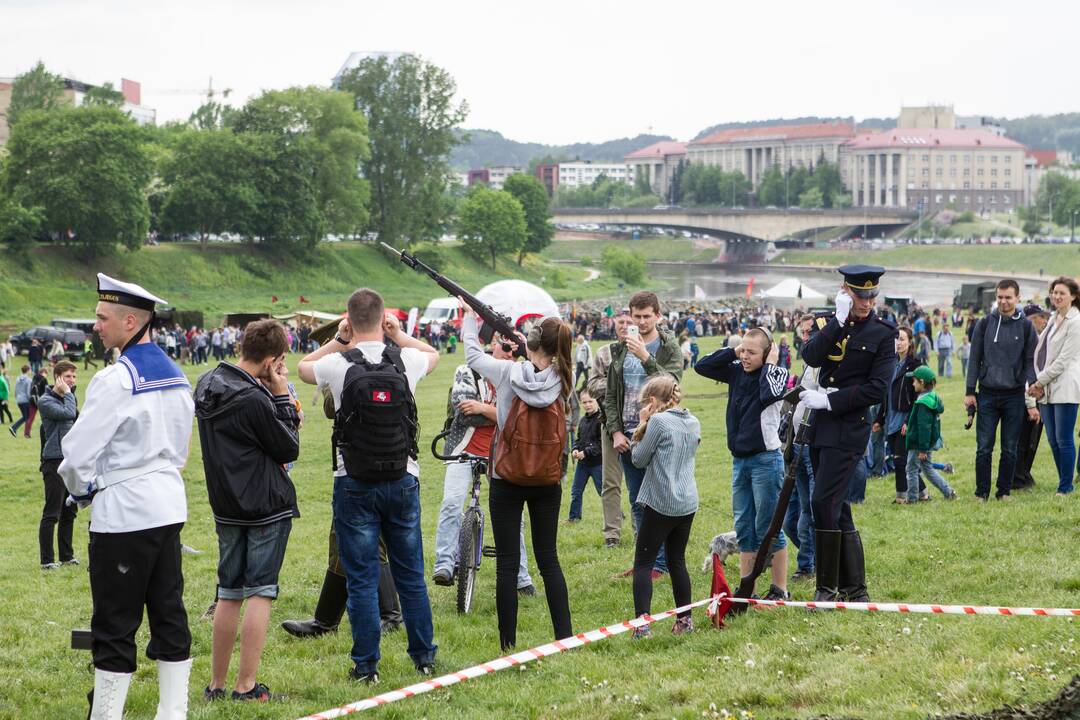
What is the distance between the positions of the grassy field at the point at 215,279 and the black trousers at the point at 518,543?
170ft

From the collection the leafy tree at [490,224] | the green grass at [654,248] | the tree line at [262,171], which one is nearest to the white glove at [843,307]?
the tree line at [262,171]

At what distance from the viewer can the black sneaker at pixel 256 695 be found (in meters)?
6.35

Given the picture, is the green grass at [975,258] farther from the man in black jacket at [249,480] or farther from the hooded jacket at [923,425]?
the man in black jacket at [249,480]

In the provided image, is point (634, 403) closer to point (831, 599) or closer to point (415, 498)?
point (831, 599)

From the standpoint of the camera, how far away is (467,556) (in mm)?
8492

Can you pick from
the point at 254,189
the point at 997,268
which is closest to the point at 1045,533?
the point at 254,189

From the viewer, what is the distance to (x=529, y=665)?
6.88m

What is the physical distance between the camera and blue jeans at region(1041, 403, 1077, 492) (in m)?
11.0

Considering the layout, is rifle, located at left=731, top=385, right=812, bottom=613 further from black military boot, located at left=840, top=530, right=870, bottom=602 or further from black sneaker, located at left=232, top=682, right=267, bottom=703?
black sneaker, located at left=232, top=682, right=267, bottom=703

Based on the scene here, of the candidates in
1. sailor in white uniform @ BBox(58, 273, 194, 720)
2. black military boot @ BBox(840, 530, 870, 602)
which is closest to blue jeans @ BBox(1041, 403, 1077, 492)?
black military boot @ BBox(840, 530, 870, 602)

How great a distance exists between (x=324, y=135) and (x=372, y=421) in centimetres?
8124

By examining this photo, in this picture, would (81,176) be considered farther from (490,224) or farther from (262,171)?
(490,224)

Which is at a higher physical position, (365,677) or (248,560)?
(248,560)

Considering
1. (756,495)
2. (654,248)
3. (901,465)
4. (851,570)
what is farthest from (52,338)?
Answer: (654,248)
